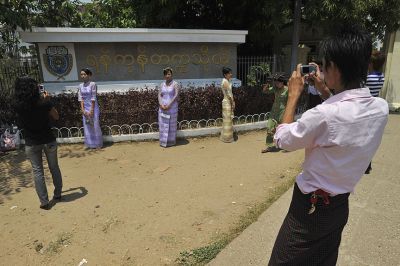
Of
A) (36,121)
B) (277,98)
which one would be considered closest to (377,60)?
(277,98)

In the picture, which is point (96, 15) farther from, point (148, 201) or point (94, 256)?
point (94, 256)

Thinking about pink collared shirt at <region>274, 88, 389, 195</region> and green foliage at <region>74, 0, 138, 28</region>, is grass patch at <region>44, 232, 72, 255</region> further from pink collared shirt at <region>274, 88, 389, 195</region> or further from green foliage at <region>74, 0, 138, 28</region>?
green foliage at <region>74, 0, 138, 28</region>

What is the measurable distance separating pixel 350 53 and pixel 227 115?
505 centimetres

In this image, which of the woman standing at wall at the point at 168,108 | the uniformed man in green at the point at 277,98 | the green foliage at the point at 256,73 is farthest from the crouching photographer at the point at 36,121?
the green foliage at the point at 256,73

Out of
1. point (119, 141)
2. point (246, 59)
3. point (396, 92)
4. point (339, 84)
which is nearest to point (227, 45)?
point (246, 59)

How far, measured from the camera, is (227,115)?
6.48 meters

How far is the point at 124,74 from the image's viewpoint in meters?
7.58

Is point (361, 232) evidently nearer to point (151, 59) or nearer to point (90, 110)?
point (90, 110)

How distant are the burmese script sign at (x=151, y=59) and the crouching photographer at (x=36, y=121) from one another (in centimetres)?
355

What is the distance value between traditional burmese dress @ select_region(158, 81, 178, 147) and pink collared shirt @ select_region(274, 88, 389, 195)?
4.64 m

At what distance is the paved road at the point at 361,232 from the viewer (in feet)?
9.63

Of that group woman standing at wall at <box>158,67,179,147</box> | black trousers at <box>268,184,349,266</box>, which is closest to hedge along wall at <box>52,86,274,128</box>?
woman standing at wall at <box>158,67,179,147</box>

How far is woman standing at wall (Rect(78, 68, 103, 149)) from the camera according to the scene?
234 inches

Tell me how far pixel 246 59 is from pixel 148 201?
5.72 meters
